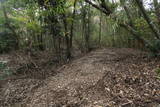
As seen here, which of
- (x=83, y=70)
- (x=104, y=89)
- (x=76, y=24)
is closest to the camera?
(x=104, y=89)

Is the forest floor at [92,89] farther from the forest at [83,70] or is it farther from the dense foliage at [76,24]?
the dense foliage at [76,24]

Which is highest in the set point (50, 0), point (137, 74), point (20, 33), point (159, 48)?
point (50, 0)

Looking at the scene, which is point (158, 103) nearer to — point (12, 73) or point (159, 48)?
point (159, 48)

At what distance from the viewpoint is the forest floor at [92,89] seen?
2.70m

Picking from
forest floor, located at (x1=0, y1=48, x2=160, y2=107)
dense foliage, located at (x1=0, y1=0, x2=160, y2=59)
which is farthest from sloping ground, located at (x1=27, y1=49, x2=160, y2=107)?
dense foliage, located at (x1=0, y1=0, x2=160, y2=59)

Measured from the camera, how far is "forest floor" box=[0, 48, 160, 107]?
106 inches

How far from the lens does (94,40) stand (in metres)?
9.37

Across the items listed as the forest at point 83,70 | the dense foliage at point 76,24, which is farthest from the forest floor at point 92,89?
the dense foliage at point 76,24

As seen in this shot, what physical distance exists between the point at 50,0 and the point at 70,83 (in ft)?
10.1

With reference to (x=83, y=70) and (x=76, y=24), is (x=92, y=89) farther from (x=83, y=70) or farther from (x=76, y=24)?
(x=76, y=24)

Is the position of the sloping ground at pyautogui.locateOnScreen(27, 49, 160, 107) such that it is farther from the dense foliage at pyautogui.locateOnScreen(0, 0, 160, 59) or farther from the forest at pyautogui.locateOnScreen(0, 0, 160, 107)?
the dense foliage at pyautogui.locateOnScreen(0, 0, 160, 59)

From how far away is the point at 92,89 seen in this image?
321 cm

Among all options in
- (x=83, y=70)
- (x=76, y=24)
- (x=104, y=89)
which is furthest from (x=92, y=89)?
(x=76, y=24)

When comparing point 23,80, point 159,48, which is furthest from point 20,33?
point 159,48
